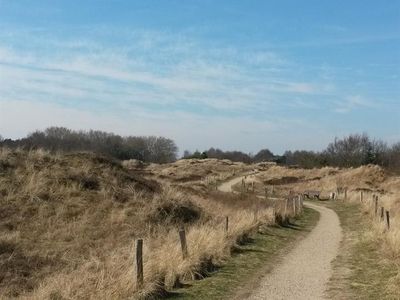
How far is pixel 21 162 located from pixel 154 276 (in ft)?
60.1

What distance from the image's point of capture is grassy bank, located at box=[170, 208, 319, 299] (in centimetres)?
1198

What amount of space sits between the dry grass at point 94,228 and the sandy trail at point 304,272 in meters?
1.79

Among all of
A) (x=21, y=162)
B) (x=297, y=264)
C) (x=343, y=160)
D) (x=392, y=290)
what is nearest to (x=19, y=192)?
(x=21, y=162)

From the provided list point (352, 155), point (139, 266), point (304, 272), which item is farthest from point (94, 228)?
point (352, 155)

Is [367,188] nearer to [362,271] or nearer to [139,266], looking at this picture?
[362,271]

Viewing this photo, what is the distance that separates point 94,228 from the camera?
2289 centimetres

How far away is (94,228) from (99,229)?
0.69 ft

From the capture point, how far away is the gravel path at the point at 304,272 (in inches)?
468

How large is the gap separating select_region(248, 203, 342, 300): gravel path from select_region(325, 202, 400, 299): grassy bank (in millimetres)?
309

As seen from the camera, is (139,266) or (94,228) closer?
(139,266)

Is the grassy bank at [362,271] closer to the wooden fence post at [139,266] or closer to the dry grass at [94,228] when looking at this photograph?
the dry grass at [94,228]

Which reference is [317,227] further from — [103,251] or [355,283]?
[355,283]

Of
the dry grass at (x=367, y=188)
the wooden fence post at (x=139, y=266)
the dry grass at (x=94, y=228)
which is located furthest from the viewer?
the dry grass at (x=367, y=188)

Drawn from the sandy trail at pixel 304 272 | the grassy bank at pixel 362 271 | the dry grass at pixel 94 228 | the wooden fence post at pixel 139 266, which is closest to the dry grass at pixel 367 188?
the grassy bank at pixel 362 271
